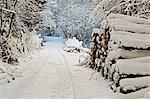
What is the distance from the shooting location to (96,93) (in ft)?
26.7

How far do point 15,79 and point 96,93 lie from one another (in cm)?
331

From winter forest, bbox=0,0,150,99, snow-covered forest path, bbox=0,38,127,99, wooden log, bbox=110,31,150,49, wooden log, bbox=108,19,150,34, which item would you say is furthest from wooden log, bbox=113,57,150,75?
wooden log, bbox=108,19,150,34

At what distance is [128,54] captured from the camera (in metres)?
8.20

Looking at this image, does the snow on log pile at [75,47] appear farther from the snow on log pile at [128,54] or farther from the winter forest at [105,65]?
the snow on log pile at [128,54]

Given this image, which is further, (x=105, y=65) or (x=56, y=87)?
(x=105, y=65)

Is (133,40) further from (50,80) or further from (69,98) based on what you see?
(50,80)

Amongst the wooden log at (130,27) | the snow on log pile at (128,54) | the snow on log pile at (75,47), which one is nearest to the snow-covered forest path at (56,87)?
the snow on log pile at (128,54)

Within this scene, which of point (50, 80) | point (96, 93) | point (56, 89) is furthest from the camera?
point (50, 80)

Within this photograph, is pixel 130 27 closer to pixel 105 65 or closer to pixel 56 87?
pixel 105 65

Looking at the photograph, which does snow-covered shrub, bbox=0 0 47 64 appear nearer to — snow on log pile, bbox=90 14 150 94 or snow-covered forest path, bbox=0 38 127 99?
snow-covered forest path, bbox=0 38 127 99

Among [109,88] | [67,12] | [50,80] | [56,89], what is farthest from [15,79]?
[67,12]

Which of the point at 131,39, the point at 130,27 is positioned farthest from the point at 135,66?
the point at 130,27

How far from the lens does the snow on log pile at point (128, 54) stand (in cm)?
747

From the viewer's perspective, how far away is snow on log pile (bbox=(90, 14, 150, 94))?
7.47 metres
